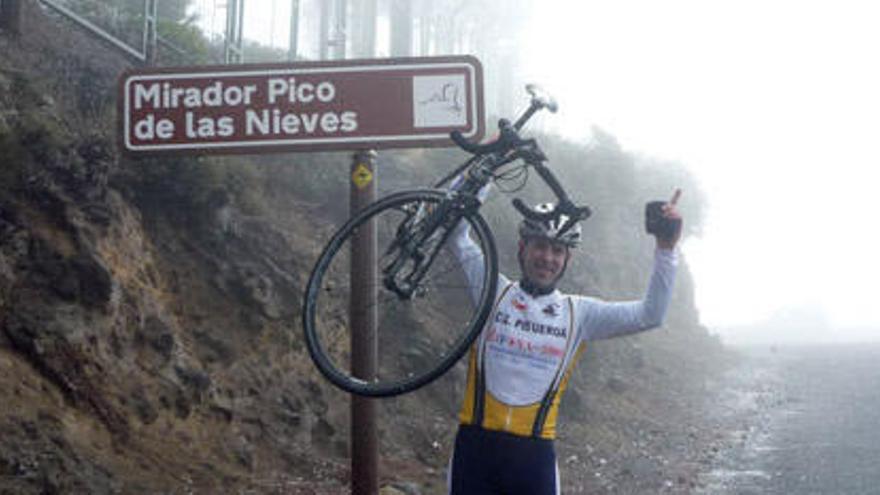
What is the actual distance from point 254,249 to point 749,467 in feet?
22.5

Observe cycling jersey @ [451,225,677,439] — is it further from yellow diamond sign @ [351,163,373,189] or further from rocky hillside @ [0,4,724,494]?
rocky hillside @ [0,4,724,494]

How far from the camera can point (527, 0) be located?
1436 inches

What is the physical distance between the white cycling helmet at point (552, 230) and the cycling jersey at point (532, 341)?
0.30 metres

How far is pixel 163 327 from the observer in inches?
A: 296

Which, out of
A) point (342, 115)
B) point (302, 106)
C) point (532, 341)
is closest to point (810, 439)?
point (532, 341)

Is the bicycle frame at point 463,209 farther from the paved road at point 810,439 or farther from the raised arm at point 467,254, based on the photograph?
the paved road at point 810,439

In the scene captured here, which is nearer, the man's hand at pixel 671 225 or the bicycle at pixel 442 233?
the man's hand at pixel 671 225

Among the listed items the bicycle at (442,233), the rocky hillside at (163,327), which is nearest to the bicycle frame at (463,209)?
the bicycle at (442,233)

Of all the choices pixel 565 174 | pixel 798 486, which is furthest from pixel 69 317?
pixel 565 174

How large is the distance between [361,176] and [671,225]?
1.86 meters

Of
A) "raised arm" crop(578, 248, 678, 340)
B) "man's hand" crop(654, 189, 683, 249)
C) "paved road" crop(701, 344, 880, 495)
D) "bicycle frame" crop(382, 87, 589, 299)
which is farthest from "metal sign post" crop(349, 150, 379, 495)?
"paved road" crop(701, 344, 880, 495)

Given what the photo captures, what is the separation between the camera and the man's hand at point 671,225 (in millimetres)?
3914

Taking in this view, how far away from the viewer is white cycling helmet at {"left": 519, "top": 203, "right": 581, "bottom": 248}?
13.9 ft

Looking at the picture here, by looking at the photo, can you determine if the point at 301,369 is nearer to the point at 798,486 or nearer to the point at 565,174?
the point at 798,486
